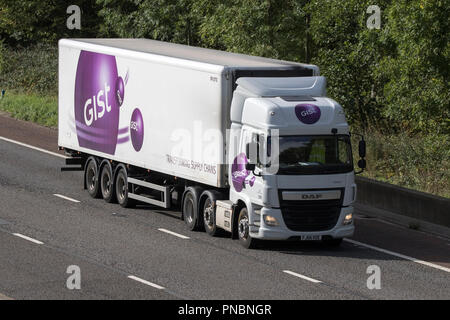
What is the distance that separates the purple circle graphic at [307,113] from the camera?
2058 cm

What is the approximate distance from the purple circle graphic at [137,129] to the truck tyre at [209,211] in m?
2.48

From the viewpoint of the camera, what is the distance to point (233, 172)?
21391mm

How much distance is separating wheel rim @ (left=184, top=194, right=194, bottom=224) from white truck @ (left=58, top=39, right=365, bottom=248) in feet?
0.14

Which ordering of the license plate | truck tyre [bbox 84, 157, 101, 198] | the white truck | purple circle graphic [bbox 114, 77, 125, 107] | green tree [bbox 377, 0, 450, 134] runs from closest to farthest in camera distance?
1. the white truck
2. the license plate
3. purple circle graphic [bbox 114, 77, 125, 107]
4. green tree [bbox 377, 0, 450, 134]
5. truck tyre [bbox 84, 157, 101, 198]

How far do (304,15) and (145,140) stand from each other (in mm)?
11072

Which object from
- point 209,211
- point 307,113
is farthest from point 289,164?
point 209,211

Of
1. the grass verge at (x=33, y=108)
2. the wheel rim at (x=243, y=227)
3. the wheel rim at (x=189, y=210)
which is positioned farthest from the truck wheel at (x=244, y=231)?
the grass verge at (x=33, y=108)

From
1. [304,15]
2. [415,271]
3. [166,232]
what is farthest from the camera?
[304,15]

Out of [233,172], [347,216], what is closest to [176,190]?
[233,172]

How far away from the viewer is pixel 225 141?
2145 centimetres

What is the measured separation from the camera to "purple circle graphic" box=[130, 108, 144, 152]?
2412 centimetres

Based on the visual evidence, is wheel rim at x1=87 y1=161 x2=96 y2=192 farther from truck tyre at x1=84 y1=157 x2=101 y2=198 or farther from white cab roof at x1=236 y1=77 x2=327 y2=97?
white cab roof at x1=236 y1=77 x2=327 y2=97

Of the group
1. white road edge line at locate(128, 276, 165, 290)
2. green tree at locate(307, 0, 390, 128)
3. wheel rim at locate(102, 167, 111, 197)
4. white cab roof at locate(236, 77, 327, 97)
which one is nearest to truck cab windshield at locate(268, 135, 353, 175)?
white cab roof at locate(236, 77, 327, 97)
